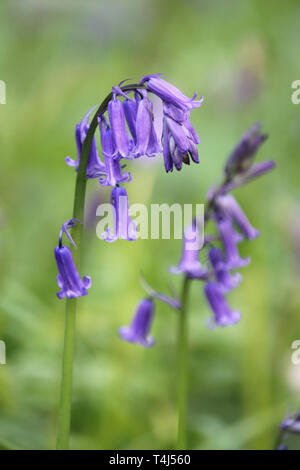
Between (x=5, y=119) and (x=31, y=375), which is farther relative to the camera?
(x=5, y=119)

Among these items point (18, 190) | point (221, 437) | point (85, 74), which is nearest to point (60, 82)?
point (85, 74)

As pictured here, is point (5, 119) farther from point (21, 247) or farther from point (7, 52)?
point (7, 52)

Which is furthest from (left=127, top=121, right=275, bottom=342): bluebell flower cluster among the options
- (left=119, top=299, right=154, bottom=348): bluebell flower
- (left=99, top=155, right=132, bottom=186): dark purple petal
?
(left=99, top=155, right=132, bottom=186): dark purple petal

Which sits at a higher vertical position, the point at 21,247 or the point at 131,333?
the point at 21,247

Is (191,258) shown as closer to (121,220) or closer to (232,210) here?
(232,210)

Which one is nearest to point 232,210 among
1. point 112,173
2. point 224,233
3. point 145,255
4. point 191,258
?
point 224,233

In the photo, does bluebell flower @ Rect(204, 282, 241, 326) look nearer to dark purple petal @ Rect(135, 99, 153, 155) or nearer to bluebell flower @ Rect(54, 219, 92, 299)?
bluebell flower @ Rect(54, 219, 92, 299)
